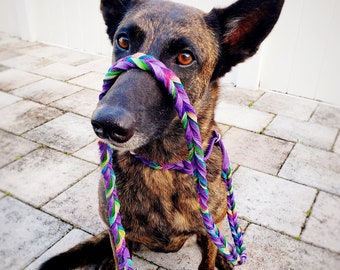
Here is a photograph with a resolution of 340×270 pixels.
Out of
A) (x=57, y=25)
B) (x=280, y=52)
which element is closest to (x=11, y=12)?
(x=57, y=25)

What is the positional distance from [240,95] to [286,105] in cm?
72

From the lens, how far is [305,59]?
5191mm

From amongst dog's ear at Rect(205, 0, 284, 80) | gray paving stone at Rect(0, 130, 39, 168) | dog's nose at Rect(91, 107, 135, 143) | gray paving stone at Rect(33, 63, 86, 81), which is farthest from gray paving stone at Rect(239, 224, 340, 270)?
gray paving stone at Rect(33, 63, 86, 81)

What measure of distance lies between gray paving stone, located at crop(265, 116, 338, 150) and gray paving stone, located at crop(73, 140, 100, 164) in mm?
2164

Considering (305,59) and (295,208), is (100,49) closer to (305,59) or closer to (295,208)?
(305,59)

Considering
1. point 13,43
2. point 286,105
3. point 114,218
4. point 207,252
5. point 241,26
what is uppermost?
point 241,26

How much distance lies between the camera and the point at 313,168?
11.9 ft

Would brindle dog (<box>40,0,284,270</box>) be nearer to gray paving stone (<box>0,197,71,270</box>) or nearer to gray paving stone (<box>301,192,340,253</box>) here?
gray paving stone (<box>0,197,71,270</box>)

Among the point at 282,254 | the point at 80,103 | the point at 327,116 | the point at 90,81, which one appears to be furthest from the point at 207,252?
the point at 90,81

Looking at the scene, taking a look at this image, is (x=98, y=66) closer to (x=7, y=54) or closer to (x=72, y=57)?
(x=72, y=57)

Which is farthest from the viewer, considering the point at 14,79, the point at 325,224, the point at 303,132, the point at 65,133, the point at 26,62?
the point at 26,62

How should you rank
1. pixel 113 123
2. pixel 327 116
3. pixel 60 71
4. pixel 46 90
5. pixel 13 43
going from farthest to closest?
pixel 13 43 < pixel 60 71 < pixel 46 90 < pixel 327 116 < pixel 113 123

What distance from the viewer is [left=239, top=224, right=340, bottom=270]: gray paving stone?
2541 millimetres

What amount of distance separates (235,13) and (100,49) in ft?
18.0
